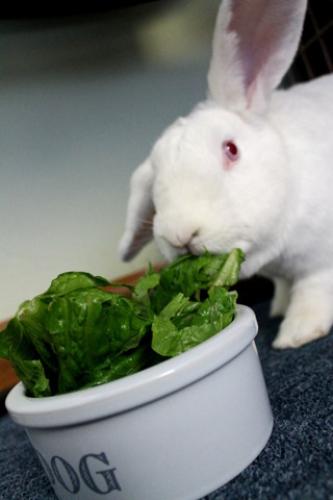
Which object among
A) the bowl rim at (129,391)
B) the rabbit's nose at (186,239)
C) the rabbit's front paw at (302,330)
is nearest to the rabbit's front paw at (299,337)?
the rabbit's front paw at (302,330)

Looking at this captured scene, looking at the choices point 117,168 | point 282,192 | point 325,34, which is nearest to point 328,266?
point 282,192

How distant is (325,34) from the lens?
4.97 feet

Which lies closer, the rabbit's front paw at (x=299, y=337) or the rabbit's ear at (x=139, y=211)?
the rabbit's front paw at (x=299, y=337)

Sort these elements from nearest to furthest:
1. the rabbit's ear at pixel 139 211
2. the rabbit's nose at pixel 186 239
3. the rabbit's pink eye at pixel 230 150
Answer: the rabbit's nose at pixel 186 239 < the rabbit's pink eye at pixel 230 150 < the rabbit's ear at pixel 139 211

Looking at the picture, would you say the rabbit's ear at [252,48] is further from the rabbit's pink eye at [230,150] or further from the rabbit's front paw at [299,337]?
the rabbit's front paw at [299,337]

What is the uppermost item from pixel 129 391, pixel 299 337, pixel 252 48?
pixel 252 48

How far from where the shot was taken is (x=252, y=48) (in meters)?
0.95

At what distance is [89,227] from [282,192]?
2.33 ft

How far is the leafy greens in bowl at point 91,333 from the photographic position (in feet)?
1.83

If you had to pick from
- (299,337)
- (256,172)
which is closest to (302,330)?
(299,337)

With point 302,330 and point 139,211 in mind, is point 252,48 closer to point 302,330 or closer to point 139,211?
point 139,211

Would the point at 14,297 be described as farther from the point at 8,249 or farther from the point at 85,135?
the point at 85,135

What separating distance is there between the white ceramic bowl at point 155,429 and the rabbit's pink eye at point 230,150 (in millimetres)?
354

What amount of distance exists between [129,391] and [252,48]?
2.20 feet
